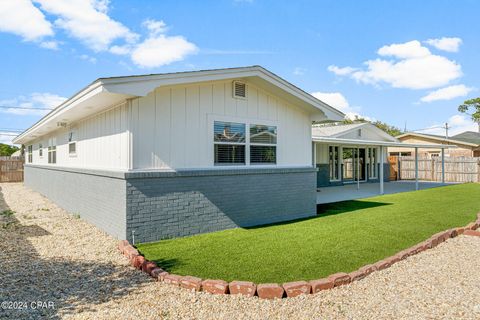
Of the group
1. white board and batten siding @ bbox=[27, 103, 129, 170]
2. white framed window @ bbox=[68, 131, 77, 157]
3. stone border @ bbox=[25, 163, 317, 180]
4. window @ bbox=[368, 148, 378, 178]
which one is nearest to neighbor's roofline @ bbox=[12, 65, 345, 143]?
white board and batten siding @ bbox=[27, 103, 129, 170]

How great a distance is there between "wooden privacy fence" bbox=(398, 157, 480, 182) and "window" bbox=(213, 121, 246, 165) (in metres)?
20.5

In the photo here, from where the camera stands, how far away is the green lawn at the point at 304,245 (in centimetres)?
492

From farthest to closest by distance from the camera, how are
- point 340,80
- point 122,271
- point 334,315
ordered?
point 340,80
point 122,271
point 334,315

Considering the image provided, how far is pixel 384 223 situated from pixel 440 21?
1152 cm

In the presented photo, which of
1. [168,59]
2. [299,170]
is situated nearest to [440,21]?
[299,170]

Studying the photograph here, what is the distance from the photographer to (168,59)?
18219 mm

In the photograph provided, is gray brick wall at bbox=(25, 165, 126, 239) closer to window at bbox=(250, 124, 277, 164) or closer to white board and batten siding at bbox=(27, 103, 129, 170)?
white board and batten siding at bbox=(27, 103, 129, 170)

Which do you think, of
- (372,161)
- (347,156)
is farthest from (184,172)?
(372,161)

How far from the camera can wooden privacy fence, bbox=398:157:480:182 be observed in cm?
2209

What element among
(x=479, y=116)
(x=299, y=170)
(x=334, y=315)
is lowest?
(x=334, y=315)

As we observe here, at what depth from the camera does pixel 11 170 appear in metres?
24.8

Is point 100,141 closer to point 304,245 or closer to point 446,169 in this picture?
point 304,245

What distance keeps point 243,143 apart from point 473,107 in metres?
42.2

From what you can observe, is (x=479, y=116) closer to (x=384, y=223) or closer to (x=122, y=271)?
(x=384, y=223)
